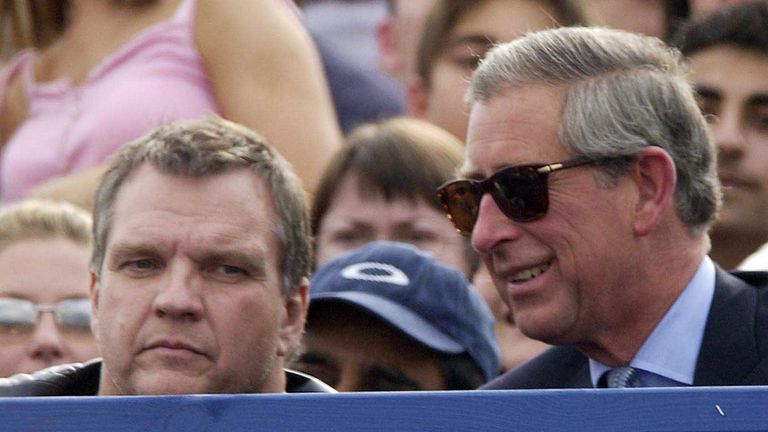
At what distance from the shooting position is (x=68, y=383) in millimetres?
2855

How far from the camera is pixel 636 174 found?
2932 mm

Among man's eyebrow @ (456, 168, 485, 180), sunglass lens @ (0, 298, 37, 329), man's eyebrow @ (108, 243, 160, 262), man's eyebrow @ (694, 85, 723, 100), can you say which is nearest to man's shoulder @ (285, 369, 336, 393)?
man's eyebrow @ (108, 243, 160, 262)

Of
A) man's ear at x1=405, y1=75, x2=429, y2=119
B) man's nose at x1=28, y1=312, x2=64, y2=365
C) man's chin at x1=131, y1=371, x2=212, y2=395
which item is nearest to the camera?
man's chin at x1=131, y1=371, x2=212, y2=395

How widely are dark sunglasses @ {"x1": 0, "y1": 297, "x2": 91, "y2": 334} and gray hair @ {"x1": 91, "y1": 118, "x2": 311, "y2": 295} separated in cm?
71

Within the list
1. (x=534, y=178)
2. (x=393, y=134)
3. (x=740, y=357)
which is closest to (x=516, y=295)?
(x=534, y=178)

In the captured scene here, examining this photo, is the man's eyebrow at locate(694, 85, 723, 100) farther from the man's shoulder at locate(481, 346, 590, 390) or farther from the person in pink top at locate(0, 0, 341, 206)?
the man's shoulder at locate(481, 346, 590, 390)

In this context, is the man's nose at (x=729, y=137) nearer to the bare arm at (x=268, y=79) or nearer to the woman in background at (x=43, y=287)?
the bare arm at (x=268, y=79)

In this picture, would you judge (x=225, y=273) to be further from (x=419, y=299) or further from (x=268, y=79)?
(x=268, y=79)

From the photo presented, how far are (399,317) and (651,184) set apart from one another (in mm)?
758

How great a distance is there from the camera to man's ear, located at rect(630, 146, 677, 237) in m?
2.93

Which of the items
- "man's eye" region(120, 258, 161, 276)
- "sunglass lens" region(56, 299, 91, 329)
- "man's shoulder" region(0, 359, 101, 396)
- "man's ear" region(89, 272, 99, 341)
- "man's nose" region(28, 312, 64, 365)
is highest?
"man's eye" region(120, 258, 161, 276)

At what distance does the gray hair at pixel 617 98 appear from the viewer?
2.92 metres

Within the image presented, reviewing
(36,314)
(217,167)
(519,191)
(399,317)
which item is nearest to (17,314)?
(36,314)

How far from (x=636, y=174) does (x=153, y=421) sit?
3.95 ft
